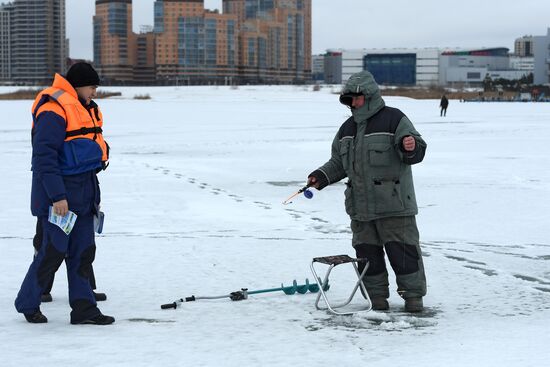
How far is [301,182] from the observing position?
1395 centimetres

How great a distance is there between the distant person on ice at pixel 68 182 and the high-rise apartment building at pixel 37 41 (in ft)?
609

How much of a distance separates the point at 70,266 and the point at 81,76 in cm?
120

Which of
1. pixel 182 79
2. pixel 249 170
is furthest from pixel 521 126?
pixel 182 79

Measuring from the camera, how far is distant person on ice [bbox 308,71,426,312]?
5.70 metres

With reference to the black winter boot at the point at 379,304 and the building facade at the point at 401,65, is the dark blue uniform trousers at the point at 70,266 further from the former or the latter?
the building facade at the point at 401,65

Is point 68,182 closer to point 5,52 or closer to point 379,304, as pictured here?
point 379,304

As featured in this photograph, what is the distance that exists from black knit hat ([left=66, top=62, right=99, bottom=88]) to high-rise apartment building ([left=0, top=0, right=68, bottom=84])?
18544cm

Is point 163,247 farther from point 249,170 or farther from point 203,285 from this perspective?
point 249,170

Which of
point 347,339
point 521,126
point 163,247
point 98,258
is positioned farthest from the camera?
point 521,126

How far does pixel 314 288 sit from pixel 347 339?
1.38 meters

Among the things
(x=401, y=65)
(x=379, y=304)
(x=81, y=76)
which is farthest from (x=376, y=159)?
(x=401, y=65)

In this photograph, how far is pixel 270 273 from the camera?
281 inches

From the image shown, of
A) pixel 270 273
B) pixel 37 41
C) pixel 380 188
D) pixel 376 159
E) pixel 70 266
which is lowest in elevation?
Answer: pixel 270 273

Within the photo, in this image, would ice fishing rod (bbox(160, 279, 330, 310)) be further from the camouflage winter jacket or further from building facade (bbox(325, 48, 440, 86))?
building facade (bbox(325, 48, 440, 86))
